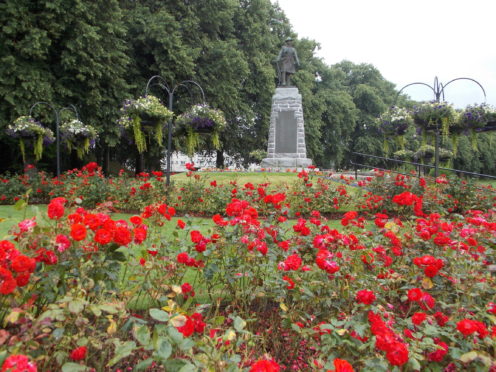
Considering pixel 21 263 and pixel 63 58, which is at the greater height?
pixel 63 58

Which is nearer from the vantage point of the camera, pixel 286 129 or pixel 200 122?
pixel 200 122

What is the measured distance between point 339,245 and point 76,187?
7.40 meters

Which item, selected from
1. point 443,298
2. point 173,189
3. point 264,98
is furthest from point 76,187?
point 264,98

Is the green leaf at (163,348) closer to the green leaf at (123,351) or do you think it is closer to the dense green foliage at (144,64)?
the green leaf at (123,351)

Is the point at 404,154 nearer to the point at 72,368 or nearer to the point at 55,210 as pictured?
the point at 55,210

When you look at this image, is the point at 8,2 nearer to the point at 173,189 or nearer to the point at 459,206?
the point at 173,189

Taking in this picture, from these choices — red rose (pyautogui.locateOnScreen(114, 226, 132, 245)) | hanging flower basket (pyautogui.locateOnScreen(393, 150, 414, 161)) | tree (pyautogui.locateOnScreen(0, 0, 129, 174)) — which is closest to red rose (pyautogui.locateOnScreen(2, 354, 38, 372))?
red rose (pyautogui.locateOnScreen(114, 226, 132, 245))

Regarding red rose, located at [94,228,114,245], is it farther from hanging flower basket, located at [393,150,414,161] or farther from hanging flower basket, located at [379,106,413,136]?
hanging flower basket, located at [393,150,414,161]

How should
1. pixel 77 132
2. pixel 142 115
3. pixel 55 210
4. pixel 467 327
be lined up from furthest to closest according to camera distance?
pixel 77 132
pixel 142 115
pixel 55 210
pixel 467 327

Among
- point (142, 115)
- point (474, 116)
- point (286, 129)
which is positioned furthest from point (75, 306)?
point (286, 129)

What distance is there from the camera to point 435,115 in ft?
24.5

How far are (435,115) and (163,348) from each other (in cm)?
753

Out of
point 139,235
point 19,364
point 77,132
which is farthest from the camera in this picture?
point 77,132

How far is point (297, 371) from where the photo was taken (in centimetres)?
216
